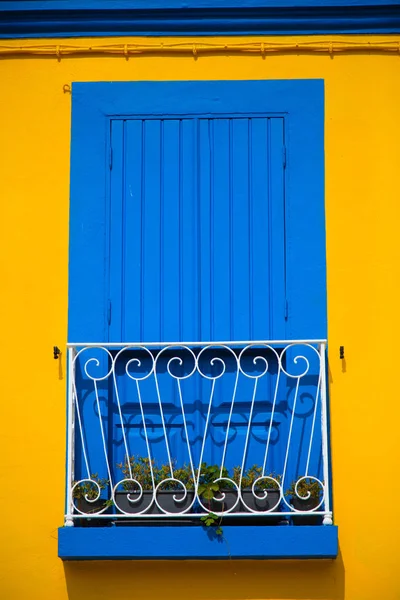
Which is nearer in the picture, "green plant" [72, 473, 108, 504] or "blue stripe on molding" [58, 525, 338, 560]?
"blue stripe on molding" [58, 525, 338, 560]

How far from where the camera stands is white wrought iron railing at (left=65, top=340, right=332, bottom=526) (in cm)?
634

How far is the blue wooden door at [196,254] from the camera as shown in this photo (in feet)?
21.8

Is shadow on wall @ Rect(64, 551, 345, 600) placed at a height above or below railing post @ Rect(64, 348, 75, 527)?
below

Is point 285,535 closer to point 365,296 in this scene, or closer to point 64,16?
point 365,296

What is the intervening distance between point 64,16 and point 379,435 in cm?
308

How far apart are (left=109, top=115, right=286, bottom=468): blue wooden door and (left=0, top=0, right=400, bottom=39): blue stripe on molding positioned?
0.57 m

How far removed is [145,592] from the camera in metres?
6.30

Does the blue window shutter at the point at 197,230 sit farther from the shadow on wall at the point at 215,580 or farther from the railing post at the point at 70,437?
the shadow on wall at the point at 215,580

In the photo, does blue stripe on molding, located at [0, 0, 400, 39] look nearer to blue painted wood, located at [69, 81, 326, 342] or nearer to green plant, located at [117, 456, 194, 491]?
blue painted wood, located at [69, 81, 326, 342]

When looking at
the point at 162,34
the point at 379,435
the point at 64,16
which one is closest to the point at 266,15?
the point at 162,34

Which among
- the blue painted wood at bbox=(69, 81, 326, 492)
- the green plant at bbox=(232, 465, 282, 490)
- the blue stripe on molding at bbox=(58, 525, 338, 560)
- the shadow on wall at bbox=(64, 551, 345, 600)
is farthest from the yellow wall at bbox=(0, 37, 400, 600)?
the green plant at bbox=(232, 465, 282, 490)

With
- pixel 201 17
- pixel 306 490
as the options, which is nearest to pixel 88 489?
pixel 306 490

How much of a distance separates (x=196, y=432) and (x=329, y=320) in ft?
3.21

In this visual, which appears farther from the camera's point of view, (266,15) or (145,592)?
(266,15)
